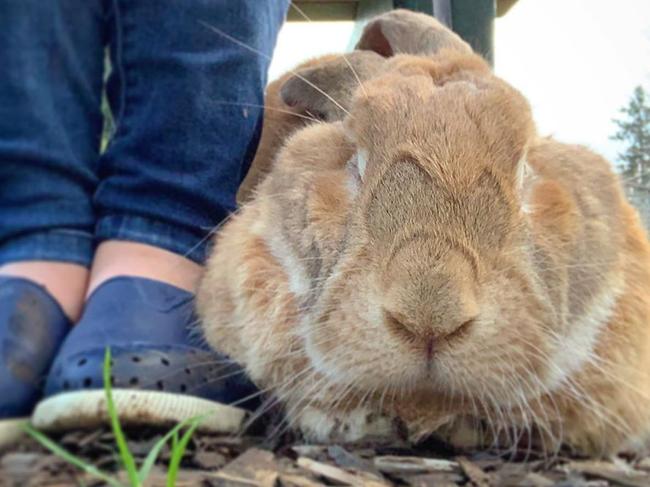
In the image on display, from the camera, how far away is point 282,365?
219 centimetres

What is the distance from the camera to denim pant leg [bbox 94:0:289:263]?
2447 mm

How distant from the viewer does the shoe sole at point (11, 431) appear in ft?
5.23

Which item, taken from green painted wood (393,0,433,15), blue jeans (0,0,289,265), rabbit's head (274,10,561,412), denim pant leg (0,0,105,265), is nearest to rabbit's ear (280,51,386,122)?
blue jeans (0,0,289,265)

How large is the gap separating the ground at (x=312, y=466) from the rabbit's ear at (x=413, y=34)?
140cm

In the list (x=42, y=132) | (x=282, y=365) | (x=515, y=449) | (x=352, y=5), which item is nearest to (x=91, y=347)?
(x=282, y=365)

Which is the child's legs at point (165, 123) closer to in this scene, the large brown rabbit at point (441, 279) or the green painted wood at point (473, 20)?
the large brown rabbit at point (441, 279)

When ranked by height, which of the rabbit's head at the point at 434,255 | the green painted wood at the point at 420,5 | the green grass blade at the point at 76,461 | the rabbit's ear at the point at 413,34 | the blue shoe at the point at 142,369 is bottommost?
the green grass blade at the point at 76,461

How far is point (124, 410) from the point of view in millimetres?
1798

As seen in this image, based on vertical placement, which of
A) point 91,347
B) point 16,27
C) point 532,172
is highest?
point 16,27

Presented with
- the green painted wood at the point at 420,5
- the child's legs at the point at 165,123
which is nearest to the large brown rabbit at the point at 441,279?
the child's legs at the point at 165,123

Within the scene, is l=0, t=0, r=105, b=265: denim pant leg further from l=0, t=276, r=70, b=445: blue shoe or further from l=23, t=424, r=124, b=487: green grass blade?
l=23, t=424, r=124, b=487: green grass blade

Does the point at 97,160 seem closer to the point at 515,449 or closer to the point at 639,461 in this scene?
the point at 515,449

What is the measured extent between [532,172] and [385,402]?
705 mm

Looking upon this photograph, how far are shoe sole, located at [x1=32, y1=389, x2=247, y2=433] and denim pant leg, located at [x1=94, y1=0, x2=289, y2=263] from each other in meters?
0.66
